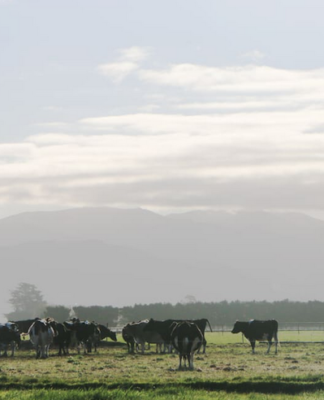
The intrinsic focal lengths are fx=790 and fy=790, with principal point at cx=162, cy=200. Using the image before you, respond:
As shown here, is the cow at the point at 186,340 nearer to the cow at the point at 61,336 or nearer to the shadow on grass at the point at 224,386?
the shadow on grass at the point at 224,386

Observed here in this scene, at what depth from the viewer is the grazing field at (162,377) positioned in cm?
2517

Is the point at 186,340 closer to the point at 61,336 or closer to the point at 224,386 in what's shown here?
the point at 224,386

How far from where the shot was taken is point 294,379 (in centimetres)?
3084

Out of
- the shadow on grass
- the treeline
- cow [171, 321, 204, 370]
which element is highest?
the treeline

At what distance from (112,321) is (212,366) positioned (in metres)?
67.4

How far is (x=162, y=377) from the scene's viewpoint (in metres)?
32.6

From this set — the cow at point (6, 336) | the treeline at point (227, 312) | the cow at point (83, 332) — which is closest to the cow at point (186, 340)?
the cow at point (83, 332)

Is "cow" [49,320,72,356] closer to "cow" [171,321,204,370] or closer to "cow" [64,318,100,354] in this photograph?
"cow" [64,318,100,354]

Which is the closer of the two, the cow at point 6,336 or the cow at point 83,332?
the cow at point 6,336

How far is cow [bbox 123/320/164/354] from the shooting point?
174 ft

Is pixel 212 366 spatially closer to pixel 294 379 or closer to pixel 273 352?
pixel 294 379

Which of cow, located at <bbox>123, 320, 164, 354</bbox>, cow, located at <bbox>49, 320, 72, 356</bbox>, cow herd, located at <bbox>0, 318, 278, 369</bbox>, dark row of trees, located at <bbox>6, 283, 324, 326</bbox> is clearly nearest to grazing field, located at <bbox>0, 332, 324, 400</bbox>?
cow herd, located at <bbox>0, 318, 278, 369</bbox>

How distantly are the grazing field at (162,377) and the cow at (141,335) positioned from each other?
12.2ft

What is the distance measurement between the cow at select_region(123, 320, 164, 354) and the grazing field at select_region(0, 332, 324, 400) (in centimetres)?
372
